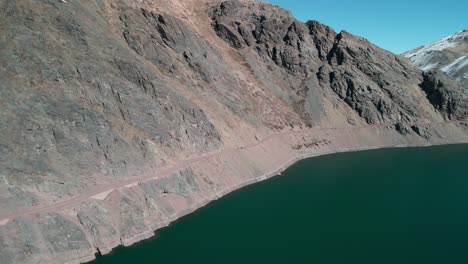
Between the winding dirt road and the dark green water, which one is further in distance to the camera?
the dark green water

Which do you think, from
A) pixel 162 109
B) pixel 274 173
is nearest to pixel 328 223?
pixel 274 173

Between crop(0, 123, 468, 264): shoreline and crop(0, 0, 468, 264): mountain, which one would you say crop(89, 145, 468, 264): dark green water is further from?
crop(0, 0, 468, 264): mountain

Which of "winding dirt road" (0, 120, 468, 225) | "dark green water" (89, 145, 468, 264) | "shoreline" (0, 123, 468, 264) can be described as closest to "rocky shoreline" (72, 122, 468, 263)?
"shoreline" (0, 123, 468, 264)

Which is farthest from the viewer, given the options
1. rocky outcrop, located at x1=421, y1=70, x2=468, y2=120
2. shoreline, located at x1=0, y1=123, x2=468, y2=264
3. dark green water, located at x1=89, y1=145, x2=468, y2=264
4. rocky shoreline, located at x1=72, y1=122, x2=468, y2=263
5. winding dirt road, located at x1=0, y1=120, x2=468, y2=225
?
rocky outcrop, located at x1=421, y1=70, x2=468, y2=120

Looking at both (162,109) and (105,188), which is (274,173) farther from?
(105,188)

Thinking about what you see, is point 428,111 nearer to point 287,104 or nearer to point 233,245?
point 287,104

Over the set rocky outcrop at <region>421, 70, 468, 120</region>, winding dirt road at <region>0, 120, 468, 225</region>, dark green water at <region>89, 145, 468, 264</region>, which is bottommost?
winding dirt road at <region>0, 120, 468, 225</region>

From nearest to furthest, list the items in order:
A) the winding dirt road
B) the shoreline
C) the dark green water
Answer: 1. the winding dirt road
2. the shoreline
3. the dark green water
